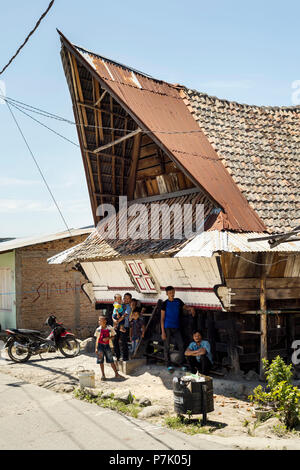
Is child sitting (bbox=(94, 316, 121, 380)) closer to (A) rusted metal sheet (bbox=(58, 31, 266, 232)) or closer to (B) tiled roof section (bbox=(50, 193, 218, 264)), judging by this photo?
(B) tiled roof section (bbox=(50, 193, 218, 264))

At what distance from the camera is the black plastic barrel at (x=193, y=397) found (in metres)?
8.21

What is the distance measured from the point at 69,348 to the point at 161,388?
18.5 feet

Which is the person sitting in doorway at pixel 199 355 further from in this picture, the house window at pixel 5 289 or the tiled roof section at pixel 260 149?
the house window at pixel 5 289

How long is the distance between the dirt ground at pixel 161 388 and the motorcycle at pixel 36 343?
0.26m

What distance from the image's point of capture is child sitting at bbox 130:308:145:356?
45.4ft

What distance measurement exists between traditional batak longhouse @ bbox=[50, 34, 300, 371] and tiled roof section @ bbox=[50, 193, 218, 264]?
0.17 ft

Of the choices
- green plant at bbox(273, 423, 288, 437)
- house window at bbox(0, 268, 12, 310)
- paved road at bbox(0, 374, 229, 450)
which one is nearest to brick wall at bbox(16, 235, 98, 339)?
house window at bbox(0, 268, 12, 310)

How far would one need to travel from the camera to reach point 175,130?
12.6 meters

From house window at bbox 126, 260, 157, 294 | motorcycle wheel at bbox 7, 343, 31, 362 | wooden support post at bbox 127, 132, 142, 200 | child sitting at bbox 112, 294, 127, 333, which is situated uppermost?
wooden support post at bbox 127, 132, 142, 200

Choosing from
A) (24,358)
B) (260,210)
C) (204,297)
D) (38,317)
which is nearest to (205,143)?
(260,210)

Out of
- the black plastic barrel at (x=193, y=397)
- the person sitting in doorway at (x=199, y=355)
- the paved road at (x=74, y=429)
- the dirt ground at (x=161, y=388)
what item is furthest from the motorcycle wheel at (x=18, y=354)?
the black plastic barrel at (x=193, y=397)
